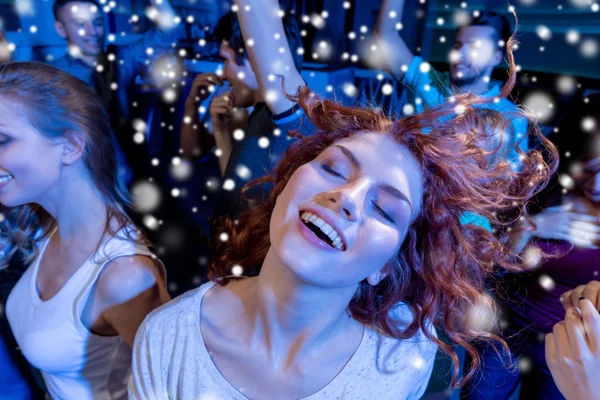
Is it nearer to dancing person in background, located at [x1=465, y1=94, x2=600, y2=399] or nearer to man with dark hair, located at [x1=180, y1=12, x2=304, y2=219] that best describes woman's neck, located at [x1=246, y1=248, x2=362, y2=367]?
man with dark hair, located at [x1=180, y1=12, x2=304, y2=219]

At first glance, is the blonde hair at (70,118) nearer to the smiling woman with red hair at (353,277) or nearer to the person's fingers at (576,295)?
the smiling woman with red hair at (353,277)

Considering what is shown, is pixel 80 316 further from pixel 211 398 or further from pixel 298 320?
pixel 298 320

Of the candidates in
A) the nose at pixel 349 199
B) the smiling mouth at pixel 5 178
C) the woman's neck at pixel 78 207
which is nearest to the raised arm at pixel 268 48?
the nose at pixel 349 199

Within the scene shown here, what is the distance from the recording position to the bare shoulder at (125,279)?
2.97ft

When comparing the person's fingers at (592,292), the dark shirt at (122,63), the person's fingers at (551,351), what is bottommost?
the person's fingers at (551,351)

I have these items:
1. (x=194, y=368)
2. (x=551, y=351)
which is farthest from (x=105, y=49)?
(x=551, y=351)

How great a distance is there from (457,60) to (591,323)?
72 centimetres

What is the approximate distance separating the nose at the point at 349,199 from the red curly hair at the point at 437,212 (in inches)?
6.3

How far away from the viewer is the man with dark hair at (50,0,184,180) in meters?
1.23

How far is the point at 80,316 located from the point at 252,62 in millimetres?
692

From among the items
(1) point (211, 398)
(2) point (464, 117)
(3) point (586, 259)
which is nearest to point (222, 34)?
(2) point (464, 117)

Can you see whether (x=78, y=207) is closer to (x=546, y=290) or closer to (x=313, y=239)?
(x=313, y=239)

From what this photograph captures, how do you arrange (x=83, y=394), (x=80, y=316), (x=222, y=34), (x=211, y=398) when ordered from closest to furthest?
(x=211, y=398)
(x=80, y=316)
(x=83, y=394)
(x=222, y=34)

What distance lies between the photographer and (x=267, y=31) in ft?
3.05
